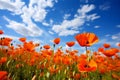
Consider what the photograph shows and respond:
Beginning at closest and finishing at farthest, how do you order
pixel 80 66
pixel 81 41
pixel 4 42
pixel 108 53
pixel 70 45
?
1. pixel 80 66
2. pixel 81 41
3. pixel 108 53
4. pixel 4 42
5. pixel 70 45

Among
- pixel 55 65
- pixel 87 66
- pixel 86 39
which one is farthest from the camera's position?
pixel 55 65

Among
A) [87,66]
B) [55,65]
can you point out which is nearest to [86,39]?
[87,66]

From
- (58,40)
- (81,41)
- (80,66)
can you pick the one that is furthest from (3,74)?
(58,40)

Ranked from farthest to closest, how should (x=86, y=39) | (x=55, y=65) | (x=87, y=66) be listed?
(x=55, y=65) < (x=86, y=39) < (x=87, y=66)

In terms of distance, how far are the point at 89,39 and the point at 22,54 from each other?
11.0 feet

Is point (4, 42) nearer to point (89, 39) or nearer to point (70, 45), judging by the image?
point (70, 45)

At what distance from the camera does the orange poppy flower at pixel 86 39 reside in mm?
2422

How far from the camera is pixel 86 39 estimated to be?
250 cm

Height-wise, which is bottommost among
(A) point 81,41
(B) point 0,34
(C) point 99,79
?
(C) point 99,79

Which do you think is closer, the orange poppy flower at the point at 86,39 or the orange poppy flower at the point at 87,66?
the orange poppy flower at the point at 87,66

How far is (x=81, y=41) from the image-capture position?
246cm

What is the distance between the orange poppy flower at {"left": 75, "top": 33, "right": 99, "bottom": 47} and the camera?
2422 mm

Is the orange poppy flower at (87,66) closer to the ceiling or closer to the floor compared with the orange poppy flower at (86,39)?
closer to the floor

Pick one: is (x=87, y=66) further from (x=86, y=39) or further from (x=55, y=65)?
(x=55, y=65)
